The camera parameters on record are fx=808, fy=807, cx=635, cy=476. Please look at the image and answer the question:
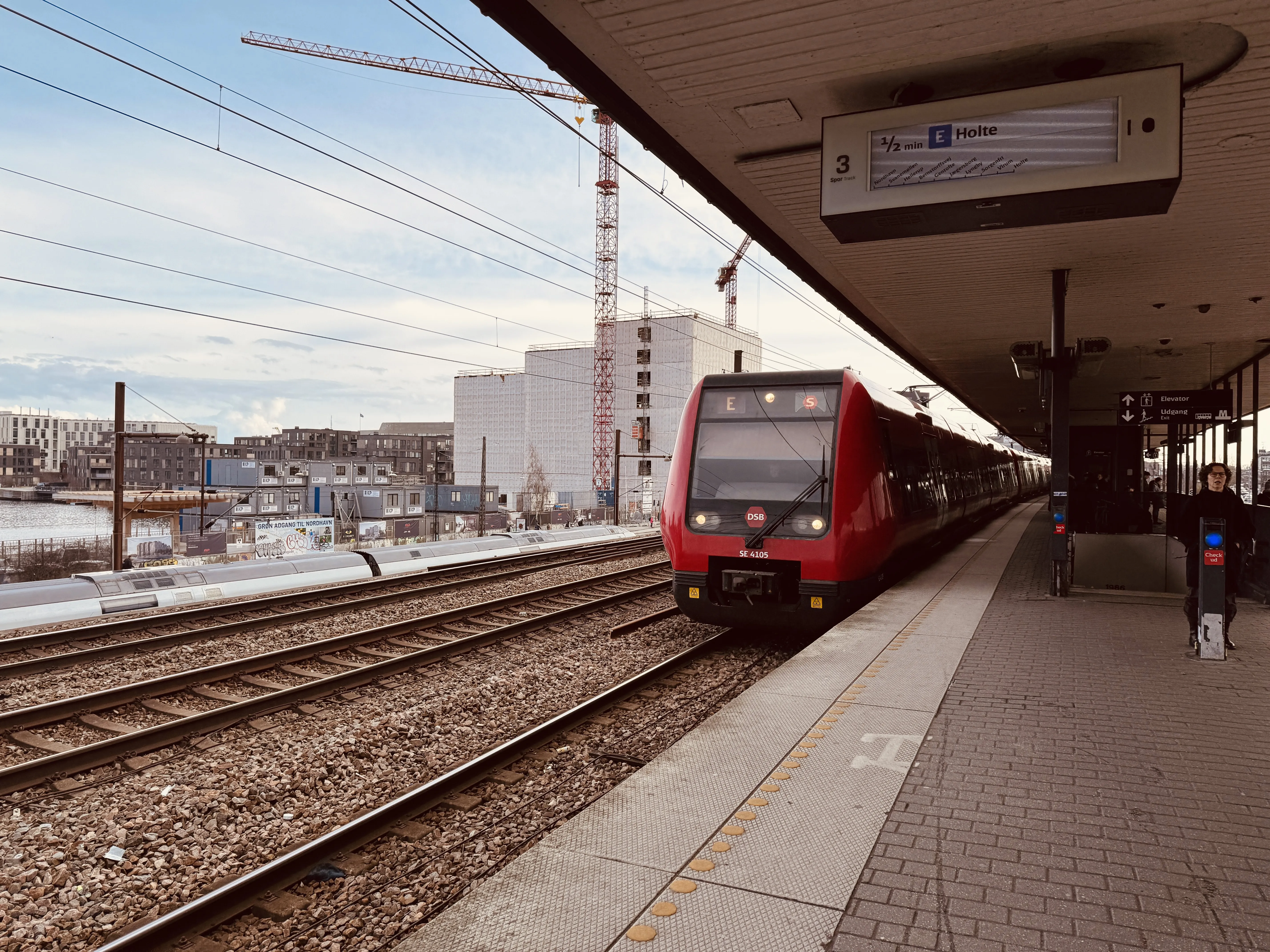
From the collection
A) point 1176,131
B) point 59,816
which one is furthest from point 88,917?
point 1176,131

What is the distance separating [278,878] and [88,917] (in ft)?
2.82

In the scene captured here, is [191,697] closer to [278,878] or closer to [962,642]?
[278,878]

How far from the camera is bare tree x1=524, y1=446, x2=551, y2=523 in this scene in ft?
235

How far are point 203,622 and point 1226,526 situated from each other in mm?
11512

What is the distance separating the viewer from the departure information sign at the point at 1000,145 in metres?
4.79

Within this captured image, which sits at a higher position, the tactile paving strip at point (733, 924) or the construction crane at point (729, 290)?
the construction crane at point (729, 290)

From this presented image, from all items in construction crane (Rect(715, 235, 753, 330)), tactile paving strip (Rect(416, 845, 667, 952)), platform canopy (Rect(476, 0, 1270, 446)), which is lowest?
tactile paving strip (Rect(416, 845, 667, 952))

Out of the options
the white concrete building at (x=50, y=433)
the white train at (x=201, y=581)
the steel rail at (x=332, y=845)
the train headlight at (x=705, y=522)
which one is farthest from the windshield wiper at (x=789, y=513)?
the white concrete building at (x=50, y=433)

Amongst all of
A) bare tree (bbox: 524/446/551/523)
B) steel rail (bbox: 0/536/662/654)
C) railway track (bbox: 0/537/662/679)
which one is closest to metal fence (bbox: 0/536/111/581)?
steel rail (bbox: 0/536/662/654)

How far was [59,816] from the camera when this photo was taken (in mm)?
4922

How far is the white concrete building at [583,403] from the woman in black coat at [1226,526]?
54602 millimetres

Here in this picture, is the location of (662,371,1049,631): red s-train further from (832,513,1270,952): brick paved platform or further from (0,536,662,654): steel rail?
(0,536,662,654): steel rail

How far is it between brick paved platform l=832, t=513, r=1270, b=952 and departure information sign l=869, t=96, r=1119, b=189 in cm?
331

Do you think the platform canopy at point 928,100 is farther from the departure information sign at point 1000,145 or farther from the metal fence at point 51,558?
the metal fence at point 51,558
